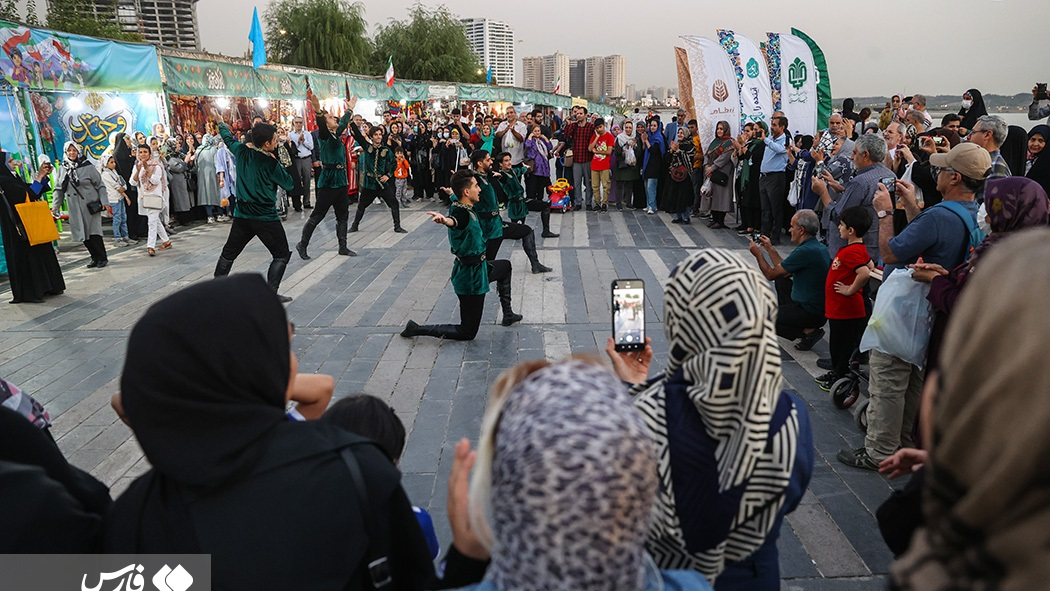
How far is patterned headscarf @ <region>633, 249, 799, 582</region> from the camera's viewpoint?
159 cm

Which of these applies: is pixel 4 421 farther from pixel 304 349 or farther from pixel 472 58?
pixel 472 58

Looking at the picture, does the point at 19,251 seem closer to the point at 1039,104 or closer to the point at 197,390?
the point at 197,390

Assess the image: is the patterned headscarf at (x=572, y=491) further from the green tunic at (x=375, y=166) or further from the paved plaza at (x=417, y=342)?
the green tunic at (x=375, y=166)

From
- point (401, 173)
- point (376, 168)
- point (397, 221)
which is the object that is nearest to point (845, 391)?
point (376, 168)

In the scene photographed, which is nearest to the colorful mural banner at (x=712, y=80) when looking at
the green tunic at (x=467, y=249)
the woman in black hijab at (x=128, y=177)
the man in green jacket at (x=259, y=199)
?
the green tunic at (x=467, y=249)

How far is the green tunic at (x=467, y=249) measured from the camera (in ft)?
19.9

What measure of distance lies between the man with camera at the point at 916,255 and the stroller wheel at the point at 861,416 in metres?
0.34

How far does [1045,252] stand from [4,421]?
224cm

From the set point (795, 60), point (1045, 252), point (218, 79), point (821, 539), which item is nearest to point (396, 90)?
point (218, 79)

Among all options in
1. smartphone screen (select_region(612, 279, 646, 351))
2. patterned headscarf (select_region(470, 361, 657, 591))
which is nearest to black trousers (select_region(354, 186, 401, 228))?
smartphone screen (select_region(612, 279, 646, 351))

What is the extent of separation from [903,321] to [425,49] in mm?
54186

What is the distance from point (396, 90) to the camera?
27453 mm

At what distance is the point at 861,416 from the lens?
14.8 ft

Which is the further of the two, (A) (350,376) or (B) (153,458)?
(A) (350,376)
